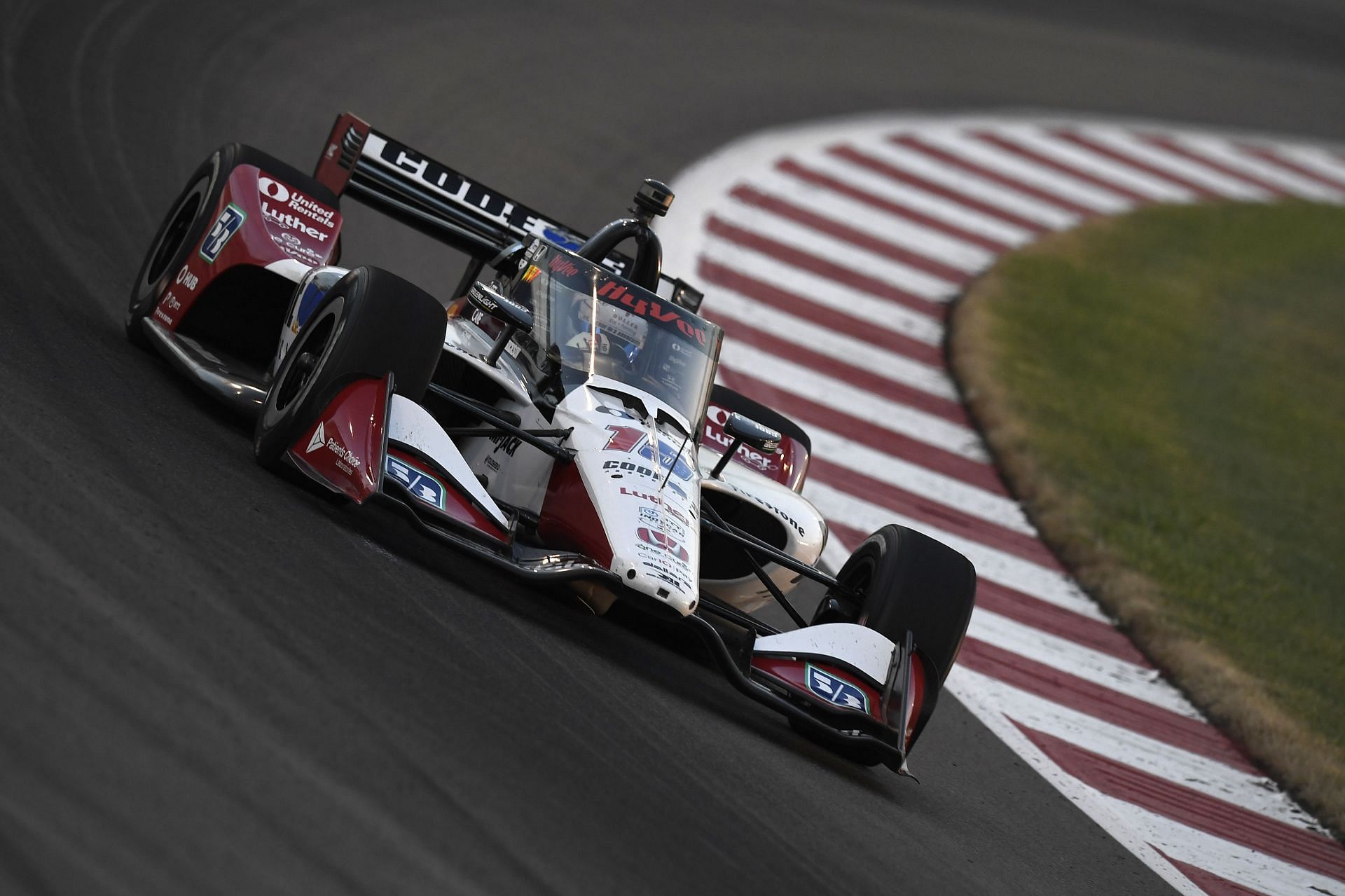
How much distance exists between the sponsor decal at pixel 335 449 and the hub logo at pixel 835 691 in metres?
1.87

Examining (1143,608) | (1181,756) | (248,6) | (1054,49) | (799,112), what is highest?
(1054,49)

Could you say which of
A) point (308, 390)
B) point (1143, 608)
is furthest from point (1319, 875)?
point (308, 390)

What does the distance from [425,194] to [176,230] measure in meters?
1.38

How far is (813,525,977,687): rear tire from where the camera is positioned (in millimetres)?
6828

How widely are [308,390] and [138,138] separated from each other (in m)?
5.22

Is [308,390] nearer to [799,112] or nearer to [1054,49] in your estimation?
[799,112]

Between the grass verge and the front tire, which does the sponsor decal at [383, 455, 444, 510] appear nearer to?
the front tire

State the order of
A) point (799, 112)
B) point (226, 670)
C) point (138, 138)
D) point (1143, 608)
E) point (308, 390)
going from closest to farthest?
point (226, 670), point (308, 390), point (1143, 608), point (138, 138), point (799, 112)

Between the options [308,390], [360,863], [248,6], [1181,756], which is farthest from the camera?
[248,6]

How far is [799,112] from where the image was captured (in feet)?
56.2

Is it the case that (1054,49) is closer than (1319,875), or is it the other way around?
(1319,875)

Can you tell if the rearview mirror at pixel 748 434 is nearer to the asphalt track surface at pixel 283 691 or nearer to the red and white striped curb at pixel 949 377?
the asphalt track surface at pixel 283 691

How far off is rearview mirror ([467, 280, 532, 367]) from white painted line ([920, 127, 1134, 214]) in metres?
11.0

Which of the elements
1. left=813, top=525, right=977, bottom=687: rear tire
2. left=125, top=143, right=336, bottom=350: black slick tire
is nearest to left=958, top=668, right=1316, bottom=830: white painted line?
left=813, top=525, right=977, bottom=687: rear tire
